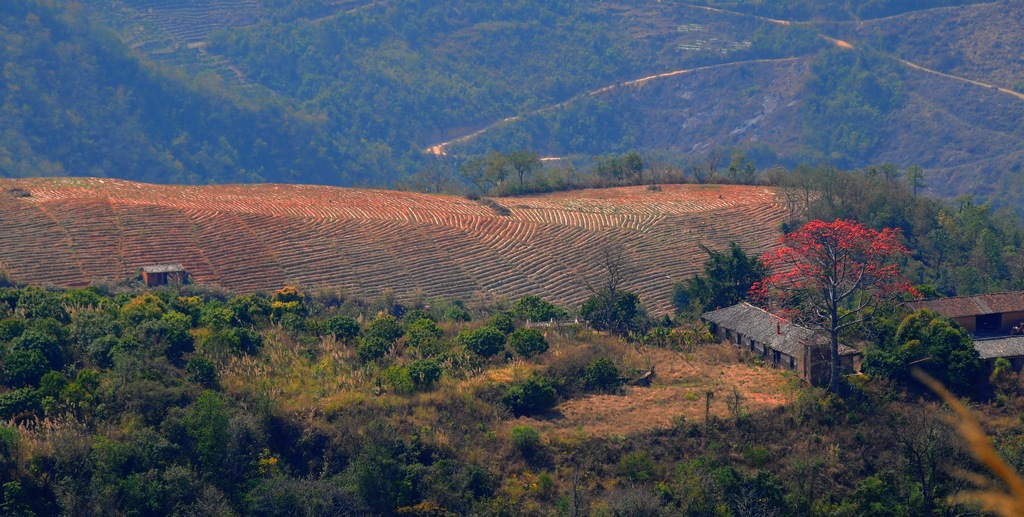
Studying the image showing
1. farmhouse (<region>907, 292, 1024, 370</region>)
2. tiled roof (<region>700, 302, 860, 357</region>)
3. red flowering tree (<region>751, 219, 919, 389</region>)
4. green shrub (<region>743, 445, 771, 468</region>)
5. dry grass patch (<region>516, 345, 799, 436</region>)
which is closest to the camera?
green shrub (<region>743, 445, 771, 468</region>)

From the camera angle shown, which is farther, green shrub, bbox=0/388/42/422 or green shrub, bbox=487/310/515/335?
green shrub, bbox=487/310/515/335

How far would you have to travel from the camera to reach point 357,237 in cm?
5847

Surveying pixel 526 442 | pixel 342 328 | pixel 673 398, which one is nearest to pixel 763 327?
pixel 673 398

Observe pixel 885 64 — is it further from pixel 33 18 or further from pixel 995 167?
pixel 33 18

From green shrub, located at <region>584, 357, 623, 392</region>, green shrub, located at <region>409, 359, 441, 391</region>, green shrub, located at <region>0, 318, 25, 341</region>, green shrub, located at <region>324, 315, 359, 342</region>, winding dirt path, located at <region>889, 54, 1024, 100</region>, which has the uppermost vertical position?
winding dirt path, located at <region>889, 54, 1024, 100</region>

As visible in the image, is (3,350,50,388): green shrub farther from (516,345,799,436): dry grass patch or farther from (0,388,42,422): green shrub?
(516,345,799,436): dry grass patch

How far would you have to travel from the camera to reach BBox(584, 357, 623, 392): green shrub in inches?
1298

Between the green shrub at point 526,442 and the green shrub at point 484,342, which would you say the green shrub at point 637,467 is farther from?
the green shrub at point 484,342

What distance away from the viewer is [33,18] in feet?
474

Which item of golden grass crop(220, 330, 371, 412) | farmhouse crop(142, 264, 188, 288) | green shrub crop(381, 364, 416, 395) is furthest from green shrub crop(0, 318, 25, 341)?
farmhouse crop(142, 264, 188, 288)

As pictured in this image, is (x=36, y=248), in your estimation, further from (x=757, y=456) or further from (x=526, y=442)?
(x=757, y=456)

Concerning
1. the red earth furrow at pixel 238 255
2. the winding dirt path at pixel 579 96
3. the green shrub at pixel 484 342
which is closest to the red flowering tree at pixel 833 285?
the green shrub at pixel 484 342

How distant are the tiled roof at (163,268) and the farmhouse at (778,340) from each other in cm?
2555

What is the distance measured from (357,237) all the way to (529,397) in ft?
95.4
